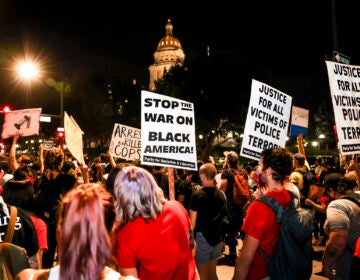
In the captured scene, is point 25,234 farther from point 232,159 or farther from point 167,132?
point 232,159

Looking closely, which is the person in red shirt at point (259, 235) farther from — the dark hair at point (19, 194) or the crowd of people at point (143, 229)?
the dark hair at point (19, 194)

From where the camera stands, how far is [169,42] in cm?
14738

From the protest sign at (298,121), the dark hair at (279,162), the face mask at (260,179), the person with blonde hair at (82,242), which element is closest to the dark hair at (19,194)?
the face mask at (260,179)

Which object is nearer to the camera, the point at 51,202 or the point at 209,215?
the point at 209,215

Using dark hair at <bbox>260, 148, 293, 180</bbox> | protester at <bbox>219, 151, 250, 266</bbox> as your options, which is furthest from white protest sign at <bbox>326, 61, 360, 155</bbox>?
protester at <bbox>219, 151, 250, 266</bbox>

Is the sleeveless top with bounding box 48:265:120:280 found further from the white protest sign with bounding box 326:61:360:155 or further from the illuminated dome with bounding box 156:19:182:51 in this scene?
the illuminated dome with bounding box 156:19:182:51

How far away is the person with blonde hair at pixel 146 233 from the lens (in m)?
3.05

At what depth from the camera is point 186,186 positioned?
7305mm

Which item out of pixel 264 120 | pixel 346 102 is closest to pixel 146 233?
pixel 264 120

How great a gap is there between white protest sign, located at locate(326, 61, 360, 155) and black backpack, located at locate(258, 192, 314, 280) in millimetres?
2506

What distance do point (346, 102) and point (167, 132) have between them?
8.62 ft

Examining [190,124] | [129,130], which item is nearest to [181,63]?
[129,130]

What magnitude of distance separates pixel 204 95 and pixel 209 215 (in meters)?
40.6

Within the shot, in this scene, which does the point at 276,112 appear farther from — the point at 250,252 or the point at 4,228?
the point at 4,228
